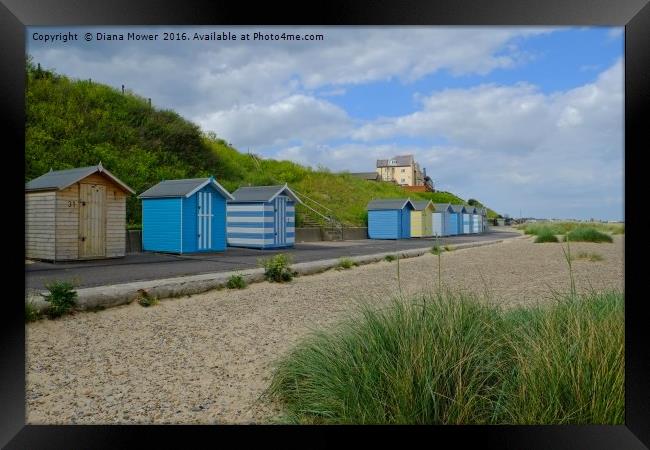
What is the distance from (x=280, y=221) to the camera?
6.29 metres

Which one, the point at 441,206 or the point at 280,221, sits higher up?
the point at 441,206

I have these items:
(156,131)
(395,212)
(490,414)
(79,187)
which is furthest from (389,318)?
(79,187)

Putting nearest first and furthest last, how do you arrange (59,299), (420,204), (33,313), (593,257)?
1. (33,313)
2. (59,299)
3. (420,204)
4. (593,257)

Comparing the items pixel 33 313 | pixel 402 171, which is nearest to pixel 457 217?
pixel 402 171

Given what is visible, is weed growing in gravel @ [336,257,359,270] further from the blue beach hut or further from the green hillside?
the blue beach hut

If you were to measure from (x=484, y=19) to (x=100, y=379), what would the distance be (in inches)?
138

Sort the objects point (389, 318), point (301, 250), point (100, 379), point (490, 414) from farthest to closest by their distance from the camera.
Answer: point (301, 250), point (100, 379), point (389, 318), point (490, 414)

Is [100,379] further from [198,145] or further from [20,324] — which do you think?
[198,145]

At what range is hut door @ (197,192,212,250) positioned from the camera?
19.6 feet

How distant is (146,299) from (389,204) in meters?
2.89

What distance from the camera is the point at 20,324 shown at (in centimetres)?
299

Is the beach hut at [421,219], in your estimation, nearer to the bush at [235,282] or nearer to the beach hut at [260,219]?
the beach hut at [260,219]

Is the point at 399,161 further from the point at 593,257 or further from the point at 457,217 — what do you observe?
the point at 593,257

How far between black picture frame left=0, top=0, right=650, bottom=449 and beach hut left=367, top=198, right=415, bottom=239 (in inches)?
113
